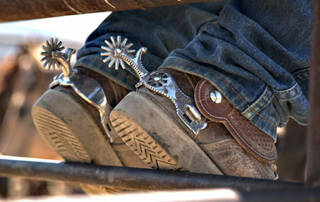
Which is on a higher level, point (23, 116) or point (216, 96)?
point (216, 96)

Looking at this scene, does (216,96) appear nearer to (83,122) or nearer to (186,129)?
(186,129)

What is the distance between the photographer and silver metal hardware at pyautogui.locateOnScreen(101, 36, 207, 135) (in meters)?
0.93

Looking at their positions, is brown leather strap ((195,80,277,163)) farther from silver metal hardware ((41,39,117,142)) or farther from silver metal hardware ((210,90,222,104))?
silver metal hardware ((41,39,117,142))

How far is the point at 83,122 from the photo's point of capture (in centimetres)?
103

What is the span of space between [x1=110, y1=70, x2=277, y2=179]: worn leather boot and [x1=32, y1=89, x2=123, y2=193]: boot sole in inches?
4.2

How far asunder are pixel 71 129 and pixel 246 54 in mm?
363

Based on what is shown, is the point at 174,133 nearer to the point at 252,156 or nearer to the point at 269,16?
the point at 252,156

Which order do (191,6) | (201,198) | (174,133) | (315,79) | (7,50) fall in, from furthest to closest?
(7,50) → (191,6) → (174,133) → (315,79) → (201,198)

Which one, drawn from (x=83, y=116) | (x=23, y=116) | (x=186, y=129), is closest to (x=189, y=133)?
(x=186, y=129)

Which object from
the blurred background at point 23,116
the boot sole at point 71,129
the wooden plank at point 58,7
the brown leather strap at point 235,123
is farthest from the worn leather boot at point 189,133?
the blurred background at point 23,116

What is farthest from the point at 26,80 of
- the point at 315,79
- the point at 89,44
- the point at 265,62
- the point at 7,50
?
the point at 315,79

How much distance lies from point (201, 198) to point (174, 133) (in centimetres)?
45

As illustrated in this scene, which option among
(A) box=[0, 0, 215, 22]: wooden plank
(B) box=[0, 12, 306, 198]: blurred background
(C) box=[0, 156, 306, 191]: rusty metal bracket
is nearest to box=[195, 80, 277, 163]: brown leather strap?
(C) box=[0, 156, 306, 191]: rusty metal bracket

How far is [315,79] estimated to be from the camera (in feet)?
1.94
